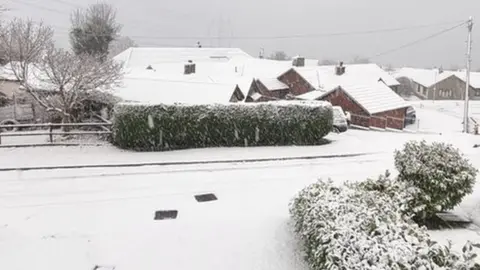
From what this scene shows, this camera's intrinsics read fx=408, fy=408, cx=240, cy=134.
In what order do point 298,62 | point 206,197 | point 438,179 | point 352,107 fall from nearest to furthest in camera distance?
1. point 438,179
2. point 206,197
3. point 352,107
4. point 298,62

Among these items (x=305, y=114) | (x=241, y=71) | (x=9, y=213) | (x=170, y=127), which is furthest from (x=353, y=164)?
(x=241, y=71)

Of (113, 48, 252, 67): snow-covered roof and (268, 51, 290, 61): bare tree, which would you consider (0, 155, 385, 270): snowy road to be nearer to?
(113, 48, 252, 67): snow-covered roof

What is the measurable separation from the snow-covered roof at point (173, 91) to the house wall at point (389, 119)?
1125 cm

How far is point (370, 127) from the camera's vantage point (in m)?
24.6

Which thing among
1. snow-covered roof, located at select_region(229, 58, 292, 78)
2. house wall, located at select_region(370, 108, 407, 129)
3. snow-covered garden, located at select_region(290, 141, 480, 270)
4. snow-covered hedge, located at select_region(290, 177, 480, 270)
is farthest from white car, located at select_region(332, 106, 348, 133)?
snow-covered roof, located at select_region(229, 58, 292, 78)

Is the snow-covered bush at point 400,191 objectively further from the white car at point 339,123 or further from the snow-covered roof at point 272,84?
the snow-covered roof at point 272,84

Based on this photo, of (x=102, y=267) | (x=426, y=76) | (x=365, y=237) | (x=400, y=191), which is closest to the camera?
(x=365, y=237)

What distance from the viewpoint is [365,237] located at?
3.89 metres

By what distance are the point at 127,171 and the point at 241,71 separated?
88.9ft

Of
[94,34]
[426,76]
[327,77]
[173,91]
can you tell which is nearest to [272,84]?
[327,77]

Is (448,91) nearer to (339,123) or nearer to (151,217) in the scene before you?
(339,123)

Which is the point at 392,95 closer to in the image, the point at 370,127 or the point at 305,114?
the point at 370,127

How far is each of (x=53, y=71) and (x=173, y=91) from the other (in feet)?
15.4

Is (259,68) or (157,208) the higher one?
(259,68)
